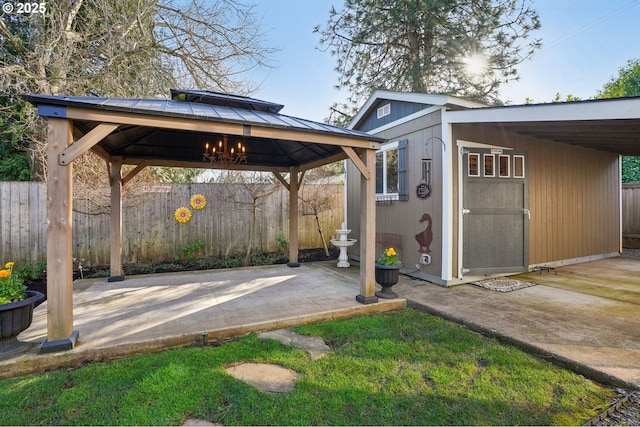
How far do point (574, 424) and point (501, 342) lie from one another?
1.07 metres

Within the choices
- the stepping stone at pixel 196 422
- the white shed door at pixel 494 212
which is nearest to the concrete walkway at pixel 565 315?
the white shed door at pixel 494 212

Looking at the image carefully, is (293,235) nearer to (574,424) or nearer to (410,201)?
(410,201)

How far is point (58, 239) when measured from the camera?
2.46m

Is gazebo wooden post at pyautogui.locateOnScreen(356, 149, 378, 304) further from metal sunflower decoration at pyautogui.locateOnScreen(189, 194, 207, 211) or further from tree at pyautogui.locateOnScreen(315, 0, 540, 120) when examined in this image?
tree at pyautogui.locateOnScreen(315, 0, 540, 120)

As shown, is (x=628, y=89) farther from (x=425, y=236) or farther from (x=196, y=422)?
(x=196, y=422)

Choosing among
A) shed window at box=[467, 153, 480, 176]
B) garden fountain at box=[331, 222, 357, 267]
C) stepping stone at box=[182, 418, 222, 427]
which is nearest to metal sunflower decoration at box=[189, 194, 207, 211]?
garden fountain at box=[331, 222, 357, 267]

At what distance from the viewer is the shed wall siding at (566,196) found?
Answer: 5.35 meters

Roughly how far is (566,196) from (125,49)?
9.29 meters

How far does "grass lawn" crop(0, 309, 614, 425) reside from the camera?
1771 millimetres

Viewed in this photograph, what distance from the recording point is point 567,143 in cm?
591

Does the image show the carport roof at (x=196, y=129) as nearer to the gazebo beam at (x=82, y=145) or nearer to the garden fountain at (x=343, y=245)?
the gazebo beam at (x=82, y=145)

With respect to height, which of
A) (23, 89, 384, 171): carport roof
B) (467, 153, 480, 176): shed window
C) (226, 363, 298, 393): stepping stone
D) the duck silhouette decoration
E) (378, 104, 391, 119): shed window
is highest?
(378, 104, 391, 119): shed window

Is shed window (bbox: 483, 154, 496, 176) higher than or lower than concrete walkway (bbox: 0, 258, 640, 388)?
higher

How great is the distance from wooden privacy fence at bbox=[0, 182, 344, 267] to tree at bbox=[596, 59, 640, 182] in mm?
9448
